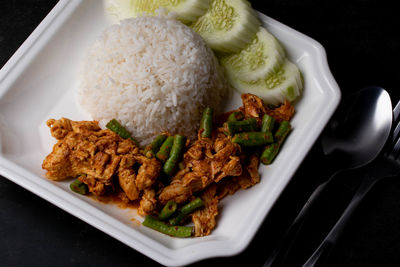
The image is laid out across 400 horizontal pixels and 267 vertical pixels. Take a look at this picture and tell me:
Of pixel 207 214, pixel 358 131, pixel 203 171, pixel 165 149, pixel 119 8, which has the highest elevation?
pixel 119 8

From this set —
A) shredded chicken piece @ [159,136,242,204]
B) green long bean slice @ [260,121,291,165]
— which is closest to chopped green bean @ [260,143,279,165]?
green long bean slice @ [260,121,291,165]

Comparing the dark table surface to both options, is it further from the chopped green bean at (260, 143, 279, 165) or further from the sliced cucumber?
the sliced cucumber

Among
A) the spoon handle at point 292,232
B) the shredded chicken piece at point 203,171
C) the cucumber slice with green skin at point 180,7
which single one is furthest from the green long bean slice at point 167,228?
the cucumber slice with green skin at point 180,7

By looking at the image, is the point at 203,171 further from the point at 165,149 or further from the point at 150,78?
the point at 150,78

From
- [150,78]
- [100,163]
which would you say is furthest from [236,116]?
[100,163]

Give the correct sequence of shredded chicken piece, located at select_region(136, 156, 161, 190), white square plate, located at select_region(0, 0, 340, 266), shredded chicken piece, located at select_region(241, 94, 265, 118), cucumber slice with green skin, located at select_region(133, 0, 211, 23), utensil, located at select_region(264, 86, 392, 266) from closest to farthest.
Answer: white square plate, located at select_region(0, 0, 340, 266), shredded chicken piece, located at select_region(136, 156, 161, 190), shredded chicken piece, located at select_region(241, 94, 265, 118), utensil, located at select_region(264, 86, 392, 266), cucumber slice with green skin, located at select_region(133, 0, 211, 23)

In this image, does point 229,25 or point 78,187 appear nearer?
point 78,187
